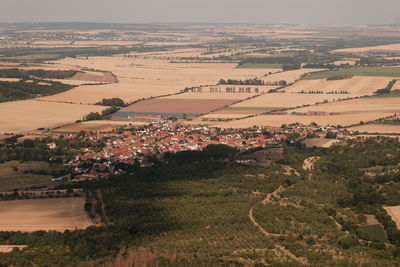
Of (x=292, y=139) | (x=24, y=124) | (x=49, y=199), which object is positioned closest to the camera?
(x=49, y=199)

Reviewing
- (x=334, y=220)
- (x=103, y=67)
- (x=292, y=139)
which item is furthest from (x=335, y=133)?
(x=103, y=67)

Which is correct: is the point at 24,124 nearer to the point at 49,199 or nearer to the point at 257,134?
the point at 257,134

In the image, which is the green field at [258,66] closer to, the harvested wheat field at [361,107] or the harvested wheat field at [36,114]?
the harvested wheat field at [361,107]

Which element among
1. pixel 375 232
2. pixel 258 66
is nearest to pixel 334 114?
pixel 375 232

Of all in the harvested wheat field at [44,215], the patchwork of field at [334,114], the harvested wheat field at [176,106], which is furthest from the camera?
the harvested wheat field at [176,106]

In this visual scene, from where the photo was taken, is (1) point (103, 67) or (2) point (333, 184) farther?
(1) point (103, 67)

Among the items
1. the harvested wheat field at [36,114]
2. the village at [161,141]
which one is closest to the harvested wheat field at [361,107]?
the village at [161,141]

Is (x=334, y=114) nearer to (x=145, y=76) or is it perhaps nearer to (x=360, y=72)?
(x=360, y=72)
